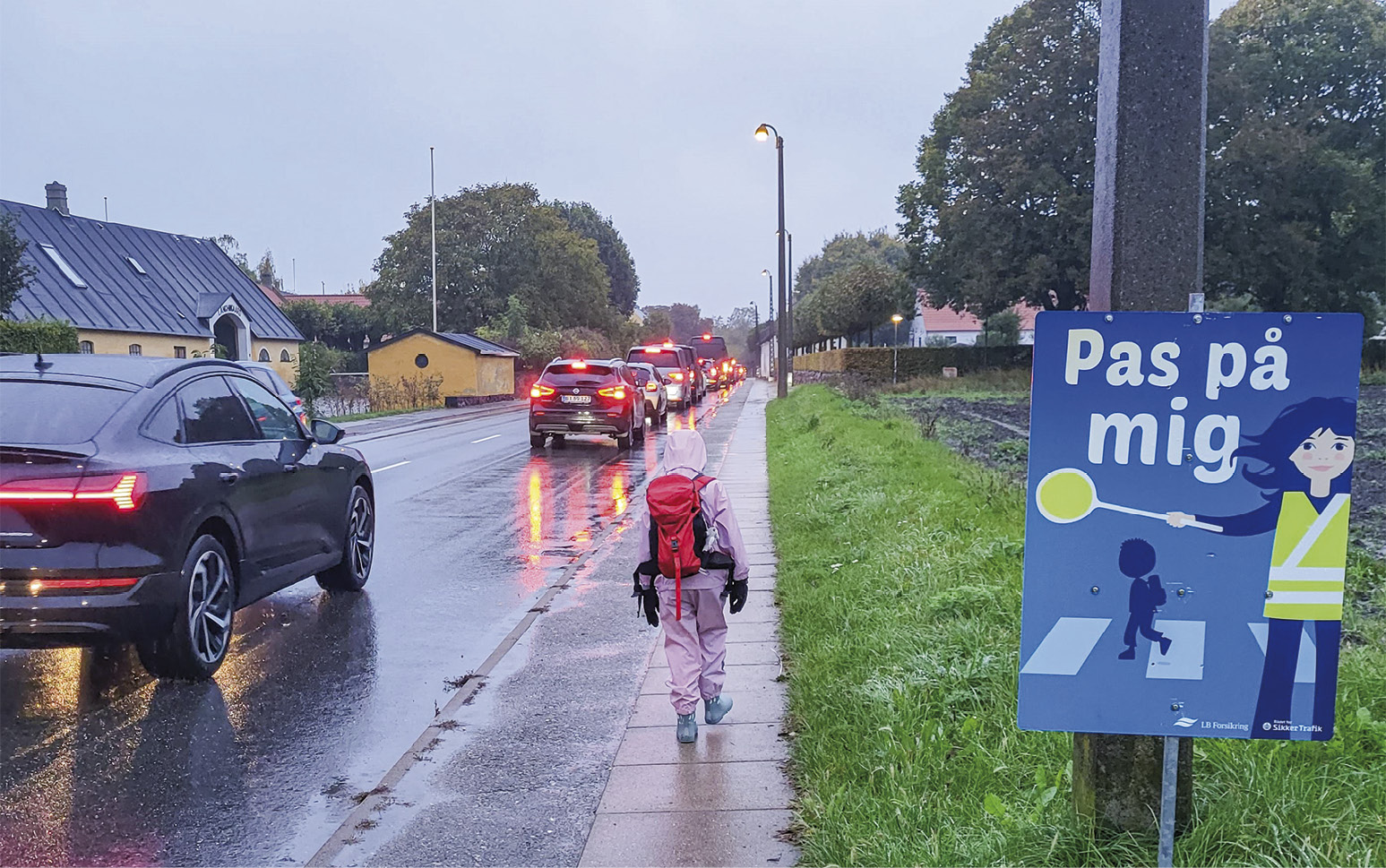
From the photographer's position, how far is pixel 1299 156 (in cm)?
3734

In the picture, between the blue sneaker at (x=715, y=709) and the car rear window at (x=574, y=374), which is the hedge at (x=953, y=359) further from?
the blue sneaker at (x=715, y=709)

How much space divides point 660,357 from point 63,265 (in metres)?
24.1

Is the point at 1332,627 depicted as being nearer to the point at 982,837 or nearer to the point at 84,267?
the point at 982,837

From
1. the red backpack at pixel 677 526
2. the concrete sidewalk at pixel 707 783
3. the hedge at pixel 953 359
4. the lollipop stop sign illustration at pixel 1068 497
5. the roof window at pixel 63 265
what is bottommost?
the concrete sidewalk at pixel 707 783

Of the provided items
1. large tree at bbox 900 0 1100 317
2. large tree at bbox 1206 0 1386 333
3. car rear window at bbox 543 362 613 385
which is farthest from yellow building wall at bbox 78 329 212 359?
large tree at bbox 1206 0 1386 333

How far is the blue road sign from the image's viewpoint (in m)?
2.66

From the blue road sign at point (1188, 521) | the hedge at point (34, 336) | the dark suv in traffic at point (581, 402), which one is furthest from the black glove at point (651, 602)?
the hedge at point (34, 336)

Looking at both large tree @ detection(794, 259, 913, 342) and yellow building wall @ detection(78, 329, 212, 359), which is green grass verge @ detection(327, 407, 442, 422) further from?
large tree @ detection(794, 259, 913, 342)

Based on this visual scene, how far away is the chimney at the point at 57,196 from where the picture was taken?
51.9 meters

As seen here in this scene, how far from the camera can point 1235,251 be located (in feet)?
128

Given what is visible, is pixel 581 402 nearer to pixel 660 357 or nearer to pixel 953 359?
pixel 660 357

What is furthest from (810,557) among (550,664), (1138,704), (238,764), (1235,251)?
(1235,251)

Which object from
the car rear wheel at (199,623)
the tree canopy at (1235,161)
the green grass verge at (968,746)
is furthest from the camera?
the tree canopy at (1235,161)

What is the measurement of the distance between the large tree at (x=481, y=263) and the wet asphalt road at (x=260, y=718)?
57.4 metres
